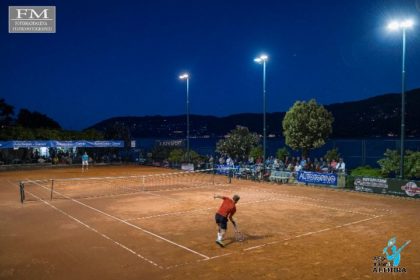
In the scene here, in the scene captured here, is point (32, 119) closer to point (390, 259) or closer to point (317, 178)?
point (317, 178)

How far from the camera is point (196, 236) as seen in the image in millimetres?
14766

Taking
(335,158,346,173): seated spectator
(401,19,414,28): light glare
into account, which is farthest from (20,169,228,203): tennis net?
(401,19,414,28): light glare

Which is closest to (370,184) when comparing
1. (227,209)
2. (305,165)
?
(305,165)

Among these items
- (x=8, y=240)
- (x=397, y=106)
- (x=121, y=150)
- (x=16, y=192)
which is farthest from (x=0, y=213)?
(x=397, y=106)

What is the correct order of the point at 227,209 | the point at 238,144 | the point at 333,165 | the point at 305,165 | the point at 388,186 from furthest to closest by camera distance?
the point at 238,144 → the point at 305,165 → the point at 333,165 → the point at 388,186 → the point at 227,209

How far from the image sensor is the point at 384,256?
40.9ft

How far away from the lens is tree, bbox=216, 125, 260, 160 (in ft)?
135

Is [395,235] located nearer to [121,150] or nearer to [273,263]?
[273,263]

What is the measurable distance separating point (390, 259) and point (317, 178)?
16.9 m

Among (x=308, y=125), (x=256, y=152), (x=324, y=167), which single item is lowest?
(x=324, y=167)

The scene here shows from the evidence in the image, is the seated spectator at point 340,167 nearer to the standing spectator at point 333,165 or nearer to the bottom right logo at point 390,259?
the standing spectator at point 333,165

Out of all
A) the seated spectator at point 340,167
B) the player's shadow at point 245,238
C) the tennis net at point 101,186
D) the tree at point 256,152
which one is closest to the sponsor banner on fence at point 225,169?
the tennis net at point 101,186

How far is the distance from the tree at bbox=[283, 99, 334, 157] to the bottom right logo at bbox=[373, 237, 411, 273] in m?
18.7

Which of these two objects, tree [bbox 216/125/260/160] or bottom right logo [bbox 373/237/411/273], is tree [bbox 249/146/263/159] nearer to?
tree [bbox 216/125/260/160]
